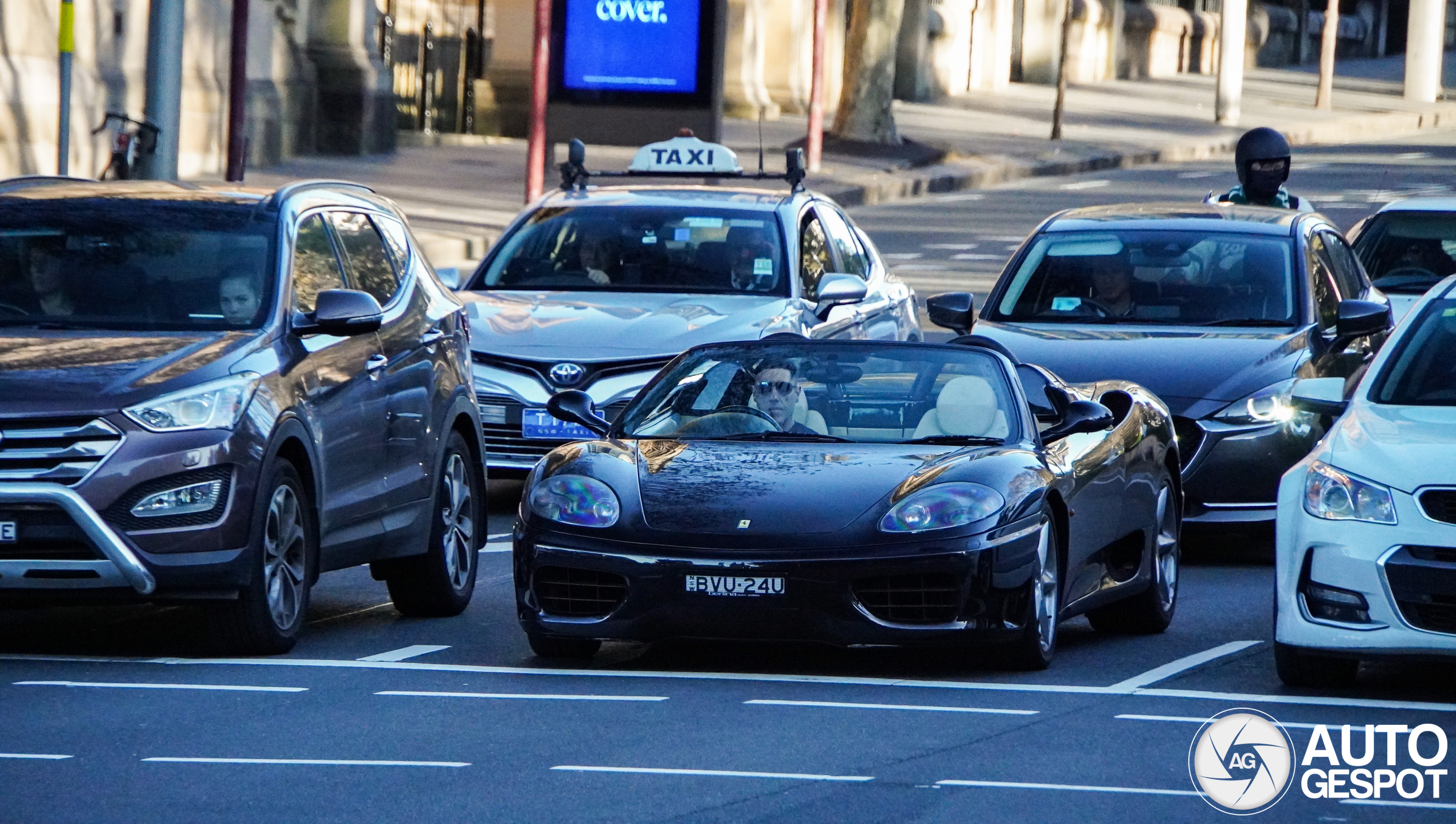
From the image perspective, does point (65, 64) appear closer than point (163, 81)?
Yes

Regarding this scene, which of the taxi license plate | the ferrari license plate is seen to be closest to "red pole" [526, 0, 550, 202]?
the taxi license plate

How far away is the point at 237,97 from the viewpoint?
21.7 m

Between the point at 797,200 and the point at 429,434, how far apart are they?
4.99 meters

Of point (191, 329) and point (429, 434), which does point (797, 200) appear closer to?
point (429, 434)

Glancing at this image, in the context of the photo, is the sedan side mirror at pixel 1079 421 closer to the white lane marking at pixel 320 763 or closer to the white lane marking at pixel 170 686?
the white lane marking at pixel 170 686

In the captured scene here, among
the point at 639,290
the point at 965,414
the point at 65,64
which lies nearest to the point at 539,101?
the point at 65,64

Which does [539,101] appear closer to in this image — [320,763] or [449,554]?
[449,554]

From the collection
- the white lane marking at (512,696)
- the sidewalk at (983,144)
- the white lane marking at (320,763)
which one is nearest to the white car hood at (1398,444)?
the white lane marking at (512,696)

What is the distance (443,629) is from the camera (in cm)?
1042

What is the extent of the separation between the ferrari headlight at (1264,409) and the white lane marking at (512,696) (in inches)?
194

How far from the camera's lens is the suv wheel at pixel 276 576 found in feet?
30.0

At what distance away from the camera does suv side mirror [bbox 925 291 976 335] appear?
13344 mm

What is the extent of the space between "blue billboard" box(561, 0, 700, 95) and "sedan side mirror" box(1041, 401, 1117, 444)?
18025 millimetres

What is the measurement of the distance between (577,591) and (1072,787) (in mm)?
2498
